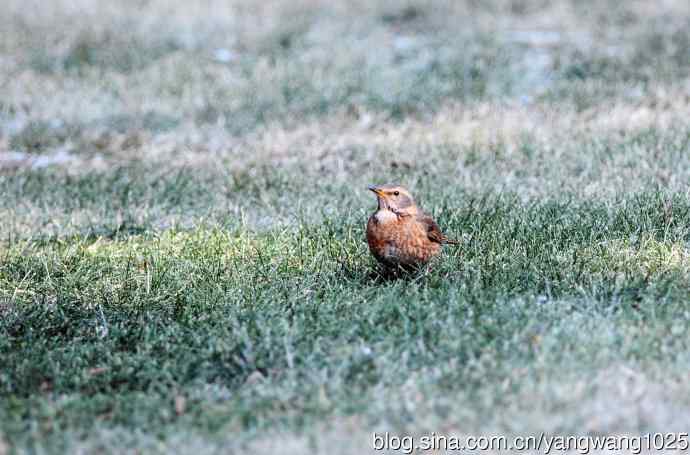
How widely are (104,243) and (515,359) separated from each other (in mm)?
3085

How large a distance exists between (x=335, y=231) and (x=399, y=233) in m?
1.03

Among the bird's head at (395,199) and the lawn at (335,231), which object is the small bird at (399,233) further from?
the lawn at (335,231)

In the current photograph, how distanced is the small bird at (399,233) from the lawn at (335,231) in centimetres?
12

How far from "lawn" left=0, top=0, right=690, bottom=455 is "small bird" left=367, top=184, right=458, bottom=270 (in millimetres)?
120

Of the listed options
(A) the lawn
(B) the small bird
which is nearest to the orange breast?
(B) the small bird

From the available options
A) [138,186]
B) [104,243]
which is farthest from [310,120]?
[104,243]

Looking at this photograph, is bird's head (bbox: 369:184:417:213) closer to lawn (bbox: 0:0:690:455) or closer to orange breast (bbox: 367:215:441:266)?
orange breast (bbox: 367:215:441:266)

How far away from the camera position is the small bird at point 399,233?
17.4ft

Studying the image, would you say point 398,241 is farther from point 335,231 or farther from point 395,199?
point 335,231

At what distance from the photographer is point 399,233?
17.4ft

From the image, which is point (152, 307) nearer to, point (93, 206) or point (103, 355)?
point (103, 355)

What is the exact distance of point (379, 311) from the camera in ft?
16.1

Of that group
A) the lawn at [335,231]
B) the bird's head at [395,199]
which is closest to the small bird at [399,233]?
the bird's head at [395,199]

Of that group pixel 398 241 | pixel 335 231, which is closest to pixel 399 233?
pixel 398 241
